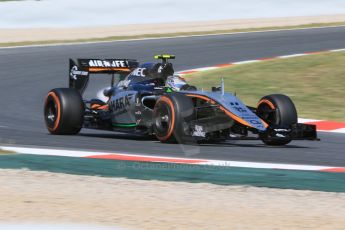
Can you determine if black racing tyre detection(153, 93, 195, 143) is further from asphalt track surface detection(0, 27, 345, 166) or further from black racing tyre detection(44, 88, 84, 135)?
black racing tyre detection(44, 88, 84, 135)

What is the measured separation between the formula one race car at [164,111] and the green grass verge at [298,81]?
304 centimetres

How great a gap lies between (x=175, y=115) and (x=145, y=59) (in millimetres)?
12027

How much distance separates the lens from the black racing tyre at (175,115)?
1072cm

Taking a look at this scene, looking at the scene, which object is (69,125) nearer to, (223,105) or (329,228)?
(223,105)

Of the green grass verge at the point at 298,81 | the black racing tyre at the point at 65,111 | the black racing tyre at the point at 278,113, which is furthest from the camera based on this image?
the green grass verge at the point at 298,81

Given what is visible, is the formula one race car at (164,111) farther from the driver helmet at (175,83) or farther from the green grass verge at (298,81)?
the green grass verge at (298,81)

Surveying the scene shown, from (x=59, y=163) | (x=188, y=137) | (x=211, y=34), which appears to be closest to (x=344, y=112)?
(x=188, y=137)

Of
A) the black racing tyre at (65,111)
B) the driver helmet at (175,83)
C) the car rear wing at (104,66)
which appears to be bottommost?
the black racing tyre at (65,111)

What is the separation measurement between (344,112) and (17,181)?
7.79 metres

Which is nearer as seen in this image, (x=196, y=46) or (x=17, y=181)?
(x=17, y=181)

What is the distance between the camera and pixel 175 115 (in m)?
10.7

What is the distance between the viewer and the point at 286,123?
1123cm

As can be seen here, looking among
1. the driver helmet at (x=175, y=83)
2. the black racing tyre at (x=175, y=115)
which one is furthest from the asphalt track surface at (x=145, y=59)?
the driver helmet at (x=175, y=83)

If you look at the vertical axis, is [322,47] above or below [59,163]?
above
